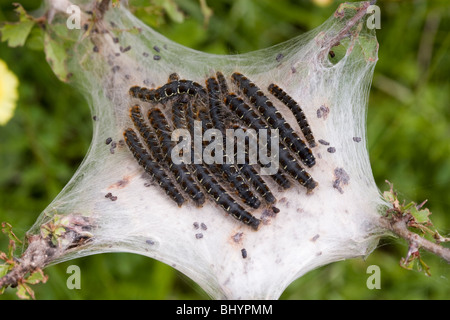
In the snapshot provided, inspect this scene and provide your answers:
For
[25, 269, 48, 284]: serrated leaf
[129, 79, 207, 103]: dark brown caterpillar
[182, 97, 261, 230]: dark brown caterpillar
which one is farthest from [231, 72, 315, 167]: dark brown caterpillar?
[25, 269, 48, 284]: serrated leaf

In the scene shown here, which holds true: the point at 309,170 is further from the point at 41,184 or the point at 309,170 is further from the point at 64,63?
the point at 41,184

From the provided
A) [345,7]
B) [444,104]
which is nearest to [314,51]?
[345,7]

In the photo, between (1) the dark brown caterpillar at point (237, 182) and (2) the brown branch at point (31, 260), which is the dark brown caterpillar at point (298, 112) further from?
(2) the brown branch at point (31, 260)

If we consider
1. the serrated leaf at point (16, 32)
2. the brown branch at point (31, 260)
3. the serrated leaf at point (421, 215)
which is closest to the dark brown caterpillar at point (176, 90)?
the serrated leaf at point (16, 32)

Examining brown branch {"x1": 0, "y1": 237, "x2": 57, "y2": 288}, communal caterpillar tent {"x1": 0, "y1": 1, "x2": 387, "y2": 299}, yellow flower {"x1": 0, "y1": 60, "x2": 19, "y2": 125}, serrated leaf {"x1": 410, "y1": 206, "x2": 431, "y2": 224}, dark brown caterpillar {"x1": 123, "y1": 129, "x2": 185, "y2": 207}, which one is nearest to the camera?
brown branch {"x1": 0, "y1": 237, "x2": 57, "y2": 288}

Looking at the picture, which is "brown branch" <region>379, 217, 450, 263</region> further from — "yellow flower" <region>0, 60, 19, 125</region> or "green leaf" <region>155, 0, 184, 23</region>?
"yellow flower" <region>0, 60, 19, 125</region>

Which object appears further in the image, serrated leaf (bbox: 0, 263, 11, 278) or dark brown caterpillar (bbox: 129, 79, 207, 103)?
dark brown caterpillar (bbox: 129, 79, 207, 103)
